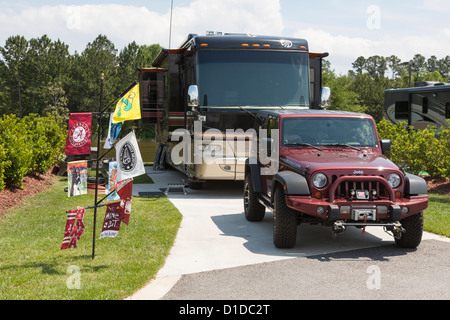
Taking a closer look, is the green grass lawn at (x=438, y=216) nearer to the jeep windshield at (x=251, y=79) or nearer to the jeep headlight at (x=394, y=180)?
the jeep headlight at (x=394, y=180)

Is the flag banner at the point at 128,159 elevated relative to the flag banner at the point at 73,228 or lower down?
elevated

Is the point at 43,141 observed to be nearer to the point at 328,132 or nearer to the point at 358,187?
the point at 328,132

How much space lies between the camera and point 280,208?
24.4 ft

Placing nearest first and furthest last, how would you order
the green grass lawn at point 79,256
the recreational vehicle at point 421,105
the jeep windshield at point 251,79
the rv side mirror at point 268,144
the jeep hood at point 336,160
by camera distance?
the green grass lawn at point 79,256
the jeep hood at point 336,160
the rv side mirror at point 268,144
the jeep windshield at point 251,79
the recreational vehicle at point 421,105

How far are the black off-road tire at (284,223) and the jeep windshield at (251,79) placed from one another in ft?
17.4

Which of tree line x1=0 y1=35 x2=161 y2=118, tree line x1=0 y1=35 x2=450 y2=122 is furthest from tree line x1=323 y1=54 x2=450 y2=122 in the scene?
tree line x1=0 y1=35 x2=161 y2=118

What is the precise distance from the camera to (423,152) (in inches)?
583

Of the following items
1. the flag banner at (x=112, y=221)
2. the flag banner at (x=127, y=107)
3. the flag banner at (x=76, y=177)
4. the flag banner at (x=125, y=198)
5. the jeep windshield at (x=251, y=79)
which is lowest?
the flag banner at (x=112, y=221)

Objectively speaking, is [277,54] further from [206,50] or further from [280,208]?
[280,208]

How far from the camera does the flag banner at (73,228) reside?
659cm

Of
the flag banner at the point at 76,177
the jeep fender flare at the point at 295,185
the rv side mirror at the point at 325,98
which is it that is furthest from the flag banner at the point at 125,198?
the rv side mirror at the point at 325,98

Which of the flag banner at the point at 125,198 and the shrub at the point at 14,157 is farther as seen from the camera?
the shrub at the point at 14,157

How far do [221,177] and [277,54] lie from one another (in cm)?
307

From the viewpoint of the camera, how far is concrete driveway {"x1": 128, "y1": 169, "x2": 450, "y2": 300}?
19.0 feet
